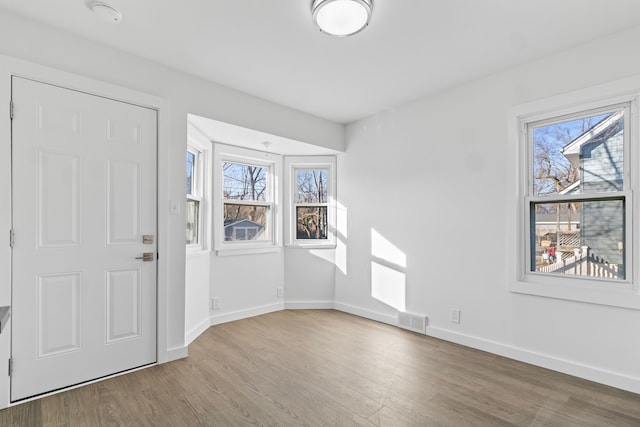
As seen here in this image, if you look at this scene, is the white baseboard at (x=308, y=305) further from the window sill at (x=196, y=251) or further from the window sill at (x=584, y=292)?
the window sill at (x=584, y=292)

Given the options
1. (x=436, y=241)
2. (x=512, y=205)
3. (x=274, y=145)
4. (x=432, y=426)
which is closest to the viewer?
(x=432, y=426)

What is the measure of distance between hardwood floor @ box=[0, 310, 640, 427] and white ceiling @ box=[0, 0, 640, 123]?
2581 millimetres

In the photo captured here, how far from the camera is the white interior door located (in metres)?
2.22

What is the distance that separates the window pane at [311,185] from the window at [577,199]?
8.34ft

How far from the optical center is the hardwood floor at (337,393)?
6.65 feet

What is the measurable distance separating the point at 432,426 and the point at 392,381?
555mm

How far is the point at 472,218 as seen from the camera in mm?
3199

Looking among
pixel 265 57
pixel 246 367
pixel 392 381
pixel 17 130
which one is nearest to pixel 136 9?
pixel 265 57

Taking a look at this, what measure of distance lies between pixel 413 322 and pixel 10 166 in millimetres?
3712

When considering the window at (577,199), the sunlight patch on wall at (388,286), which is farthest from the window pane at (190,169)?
the window at (577,199)

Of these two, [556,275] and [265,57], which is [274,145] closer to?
[265,57]

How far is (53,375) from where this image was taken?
91.0 inches

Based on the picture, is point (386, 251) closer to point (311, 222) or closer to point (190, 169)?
point (311, 222)

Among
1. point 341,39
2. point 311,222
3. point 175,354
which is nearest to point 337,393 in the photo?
point 175,354
